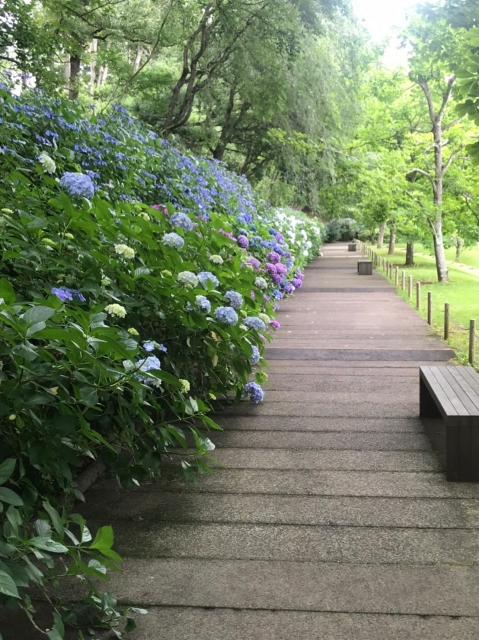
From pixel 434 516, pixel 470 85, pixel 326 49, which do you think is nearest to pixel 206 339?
pixel 434 516

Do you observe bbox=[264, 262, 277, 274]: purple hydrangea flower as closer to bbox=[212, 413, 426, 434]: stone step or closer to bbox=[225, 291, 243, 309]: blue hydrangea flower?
bbox=[212, 413, 426, 434]: stone step

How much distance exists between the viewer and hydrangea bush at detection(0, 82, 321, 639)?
6.13 feet

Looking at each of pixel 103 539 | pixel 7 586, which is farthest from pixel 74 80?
pixel 7 586

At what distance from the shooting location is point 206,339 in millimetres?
3873

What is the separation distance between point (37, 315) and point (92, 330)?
0.26 m

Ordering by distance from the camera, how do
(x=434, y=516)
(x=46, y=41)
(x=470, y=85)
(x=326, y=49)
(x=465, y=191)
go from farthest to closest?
(x=465, y=191) → (x=326, y=49) → (x=46, y=41) → (x=470, y=85) → (x=434, y=516)

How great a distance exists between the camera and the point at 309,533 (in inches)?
114

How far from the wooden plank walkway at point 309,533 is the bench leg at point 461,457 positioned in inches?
3.1

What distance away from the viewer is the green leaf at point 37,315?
1664 millimetres

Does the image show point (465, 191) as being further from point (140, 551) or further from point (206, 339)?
point (140, 551)

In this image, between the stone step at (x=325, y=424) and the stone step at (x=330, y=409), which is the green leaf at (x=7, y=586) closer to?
the stone step at (x=325, y=424)

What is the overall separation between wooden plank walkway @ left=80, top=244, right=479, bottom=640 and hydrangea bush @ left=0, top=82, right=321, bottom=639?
233 mm

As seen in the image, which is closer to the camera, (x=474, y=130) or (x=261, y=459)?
(x=261, y=459)

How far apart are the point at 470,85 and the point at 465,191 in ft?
58.9
